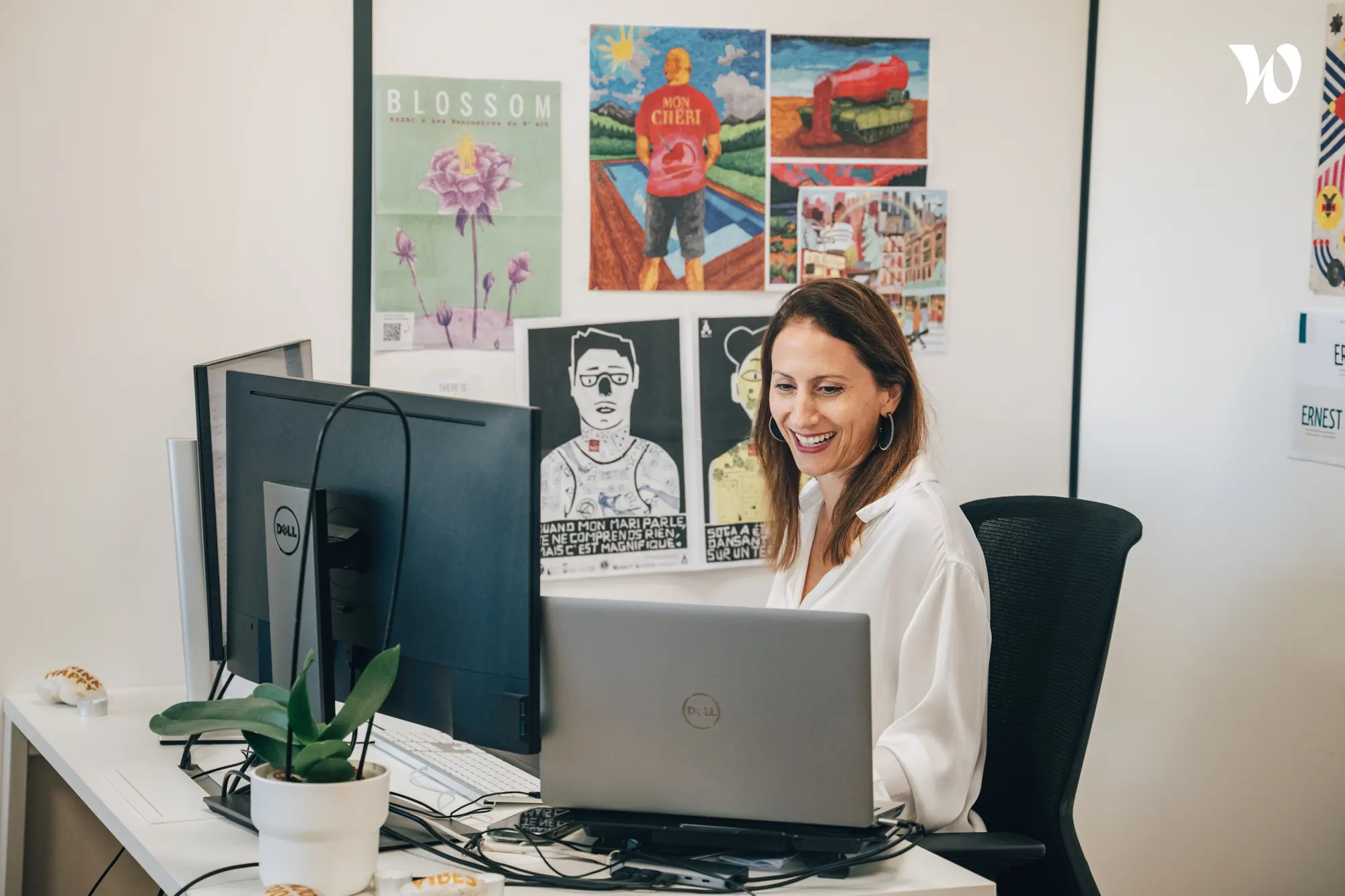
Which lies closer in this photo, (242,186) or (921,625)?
(921,625)

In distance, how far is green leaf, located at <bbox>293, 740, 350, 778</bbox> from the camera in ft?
4.09

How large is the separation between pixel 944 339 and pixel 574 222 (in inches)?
31.0

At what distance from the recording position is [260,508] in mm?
1629

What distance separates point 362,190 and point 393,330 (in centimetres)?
25

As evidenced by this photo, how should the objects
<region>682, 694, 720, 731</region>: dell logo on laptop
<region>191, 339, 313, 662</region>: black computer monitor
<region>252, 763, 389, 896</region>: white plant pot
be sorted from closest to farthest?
<region>252, 763, 389, 896</region>: white plant pot < <region>682, 694, 720, 731</region>: dell logo on laptop < <region>191, 339, 313, 662</region>: black computer monitor

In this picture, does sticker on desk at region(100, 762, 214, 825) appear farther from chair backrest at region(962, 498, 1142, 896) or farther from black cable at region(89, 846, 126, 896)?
chair backrest at region(962, 498, 1142, 896)

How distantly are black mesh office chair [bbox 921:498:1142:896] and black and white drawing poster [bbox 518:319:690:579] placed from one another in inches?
27.6

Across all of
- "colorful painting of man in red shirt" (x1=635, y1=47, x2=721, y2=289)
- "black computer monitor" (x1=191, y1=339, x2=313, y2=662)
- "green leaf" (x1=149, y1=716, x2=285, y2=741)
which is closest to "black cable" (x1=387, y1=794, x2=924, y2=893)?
"green leaf" (x1=149, y1=716, x2=285, y2=741)

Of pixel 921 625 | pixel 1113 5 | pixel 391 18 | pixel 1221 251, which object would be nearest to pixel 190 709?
pixel 921 625

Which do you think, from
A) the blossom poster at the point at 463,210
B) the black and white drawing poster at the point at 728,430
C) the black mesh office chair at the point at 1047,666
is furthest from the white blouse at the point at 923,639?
the blossom poster at the point at 463,210

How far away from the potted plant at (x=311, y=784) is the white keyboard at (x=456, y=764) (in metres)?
0.36

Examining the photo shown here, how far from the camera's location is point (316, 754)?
4.09 ft

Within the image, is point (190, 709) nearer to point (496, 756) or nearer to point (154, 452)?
point (496, 756)

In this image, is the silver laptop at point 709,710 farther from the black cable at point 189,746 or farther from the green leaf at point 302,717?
the black cable at point 189,746
